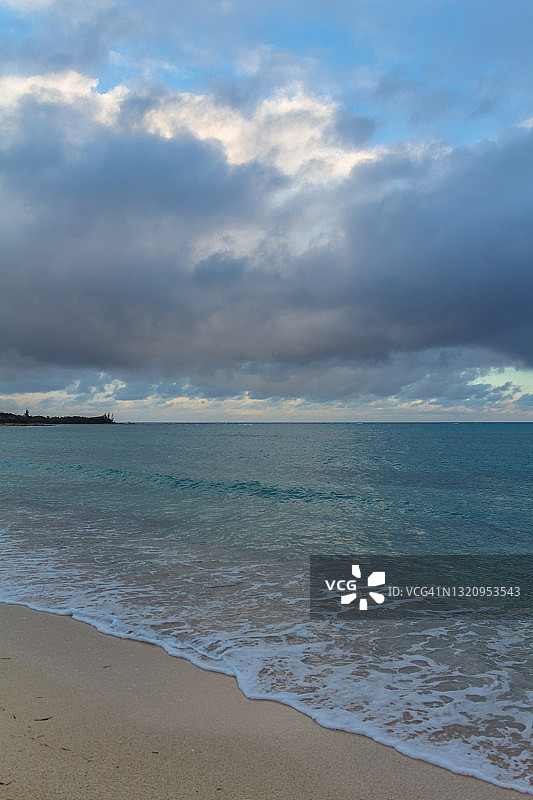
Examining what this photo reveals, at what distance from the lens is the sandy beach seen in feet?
11.6

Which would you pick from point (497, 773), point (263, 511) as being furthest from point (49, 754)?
point (263, 511)

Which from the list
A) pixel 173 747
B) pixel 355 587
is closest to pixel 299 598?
pixel 355 587

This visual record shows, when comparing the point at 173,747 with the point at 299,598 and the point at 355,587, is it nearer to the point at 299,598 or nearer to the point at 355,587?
the point at 299,598

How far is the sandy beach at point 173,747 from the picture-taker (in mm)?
3525

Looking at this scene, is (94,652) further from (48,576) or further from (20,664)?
(48,576)

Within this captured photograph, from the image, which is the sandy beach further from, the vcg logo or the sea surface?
the vcg logo

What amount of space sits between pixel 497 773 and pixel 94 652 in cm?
480

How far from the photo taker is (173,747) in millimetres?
4039

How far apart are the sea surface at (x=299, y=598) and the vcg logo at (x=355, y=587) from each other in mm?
622

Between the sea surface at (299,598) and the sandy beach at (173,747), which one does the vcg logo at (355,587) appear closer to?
the sea surface at (299,598)

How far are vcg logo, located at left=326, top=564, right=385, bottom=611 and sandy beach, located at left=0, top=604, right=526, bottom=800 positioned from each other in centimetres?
397

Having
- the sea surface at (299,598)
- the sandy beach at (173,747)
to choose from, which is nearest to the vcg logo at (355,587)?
the sea surface at (299,598)

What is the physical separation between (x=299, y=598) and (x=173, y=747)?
16.4 ft

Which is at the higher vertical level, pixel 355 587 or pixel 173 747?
pixel 173 747
